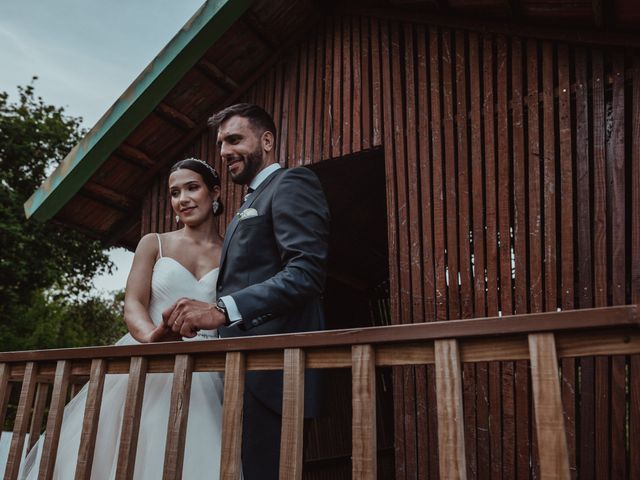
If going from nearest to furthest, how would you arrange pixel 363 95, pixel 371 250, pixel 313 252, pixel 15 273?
1. pixel 313 252
2. pixel 363 95
3. pixel 371 250
4. pixel 15 273

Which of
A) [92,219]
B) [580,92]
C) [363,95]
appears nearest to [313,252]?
[580,92]

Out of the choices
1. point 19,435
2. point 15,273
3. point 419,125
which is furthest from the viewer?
point 15,273

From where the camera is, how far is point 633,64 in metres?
3.30

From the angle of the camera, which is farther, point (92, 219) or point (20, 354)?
point (92, 219)

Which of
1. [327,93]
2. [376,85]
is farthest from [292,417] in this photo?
[327,93]

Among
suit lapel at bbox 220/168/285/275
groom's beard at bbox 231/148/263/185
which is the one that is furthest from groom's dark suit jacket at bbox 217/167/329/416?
groom's beard at bbox 231/148/263/185

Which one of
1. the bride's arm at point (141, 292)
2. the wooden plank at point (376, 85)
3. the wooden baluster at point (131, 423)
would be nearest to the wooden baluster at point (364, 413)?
the wooden baluster at point (131, 423)

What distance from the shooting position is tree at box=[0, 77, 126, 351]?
62.3 ft

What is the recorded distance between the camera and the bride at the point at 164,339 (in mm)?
2664

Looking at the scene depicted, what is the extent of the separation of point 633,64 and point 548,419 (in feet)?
8.83

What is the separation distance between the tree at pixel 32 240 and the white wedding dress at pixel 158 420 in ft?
53.0

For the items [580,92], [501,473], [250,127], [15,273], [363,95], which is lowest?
[501,473]

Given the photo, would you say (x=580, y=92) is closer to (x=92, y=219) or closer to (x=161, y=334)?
(x=161, y=334)

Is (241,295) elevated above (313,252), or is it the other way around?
(313,252)
